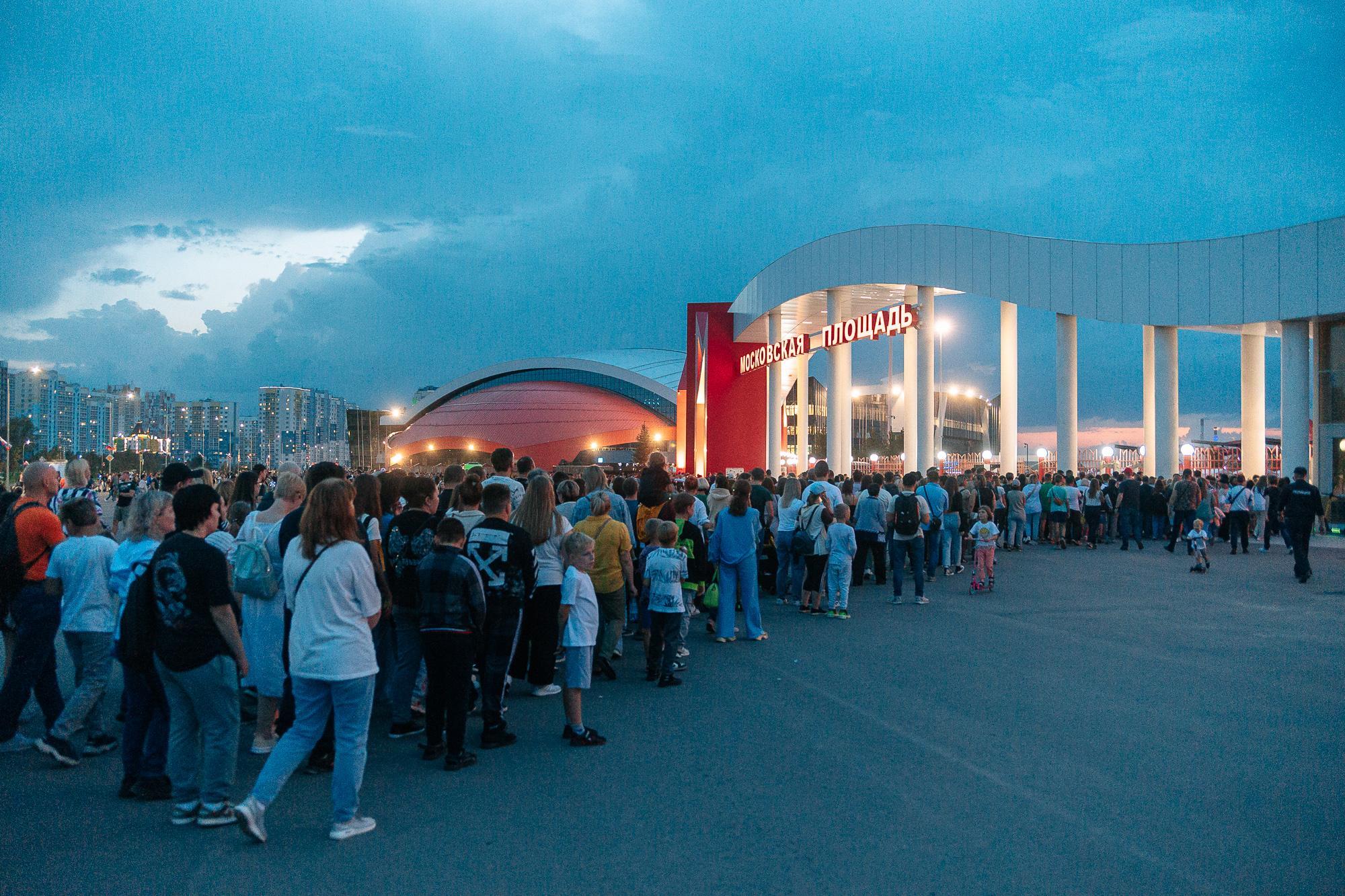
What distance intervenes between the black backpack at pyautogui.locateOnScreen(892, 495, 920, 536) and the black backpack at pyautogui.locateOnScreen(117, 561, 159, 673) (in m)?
9.07

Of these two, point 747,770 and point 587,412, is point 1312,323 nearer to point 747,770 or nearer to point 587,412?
point 747,770

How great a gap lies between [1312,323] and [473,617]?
883 inches

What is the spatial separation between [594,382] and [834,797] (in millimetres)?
58385

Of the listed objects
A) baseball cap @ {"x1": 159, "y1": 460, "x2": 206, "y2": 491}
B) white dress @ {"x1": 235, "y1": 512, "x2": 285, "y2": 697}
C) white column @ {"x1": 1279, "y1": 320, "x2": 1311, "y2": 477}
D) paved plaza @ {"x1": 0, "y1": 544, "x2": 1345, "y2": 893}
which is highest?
white column @ {"x1": 1279, "y1": 320, "x2": 1311, "y2": 477}

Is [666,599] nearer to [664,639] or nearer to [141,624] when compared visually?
[664,639]

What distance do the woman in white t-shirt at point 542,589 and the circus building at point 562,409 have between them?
48231 millimetres

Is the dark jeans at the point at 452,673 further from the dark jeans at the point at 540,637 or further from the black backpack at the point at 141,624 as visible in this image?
the black backpack at the point at 141,624

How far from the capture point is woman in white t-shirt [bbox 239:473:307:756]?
5.66 m

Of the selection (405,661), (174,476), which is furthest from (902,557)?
(174,476)

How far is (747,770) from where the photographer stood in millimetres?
5215

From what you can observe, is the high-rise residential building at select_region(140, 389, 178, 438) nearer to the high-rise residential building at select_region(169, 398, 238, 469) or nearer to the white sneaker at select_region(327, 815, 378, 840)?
the high-rise residential building at select_region(169, 398, 238, 469)

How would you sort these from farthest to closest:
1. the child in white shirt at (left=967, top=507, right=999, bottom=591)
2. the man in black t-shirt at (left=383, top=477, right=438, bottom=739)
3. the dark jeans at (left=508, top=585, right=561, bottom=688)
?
the child in white shirt at (left=967, top=507, right=999, bottom=591) < the dark jeans at (left=508, top=585, right=561, bottom=688) < the man in black t-shirt at (left=383, top=477, right=438, bottom=739)

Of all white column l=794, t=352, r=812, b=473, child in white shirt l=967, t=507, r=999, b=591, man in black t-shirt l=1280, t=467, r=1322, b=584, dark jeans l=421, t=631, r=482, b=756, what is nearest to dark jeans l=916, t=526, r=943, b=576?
child in white shirt l=967, t=507, r=999, b=591

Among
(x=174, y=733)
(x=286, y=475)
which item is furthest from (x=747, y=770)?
(x=286, y=475)
